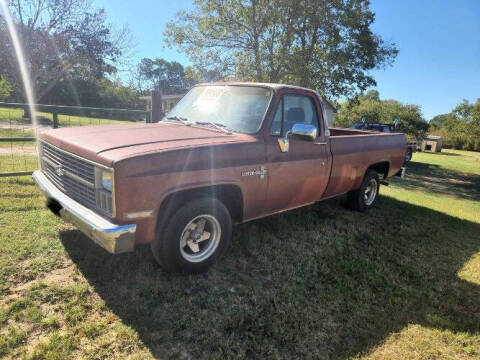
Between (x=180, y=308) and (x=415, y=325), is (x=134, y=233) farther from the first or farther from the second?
(x=415, y=325)

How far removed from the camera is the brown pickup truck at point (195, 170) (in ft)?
8.96

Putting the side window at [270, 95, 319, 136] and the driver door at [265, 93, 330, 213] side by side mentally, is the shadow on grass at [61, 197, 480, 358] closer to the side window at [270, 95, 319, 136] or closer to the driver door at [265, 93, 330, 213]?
the driver door at [265, 93, 330, 213]

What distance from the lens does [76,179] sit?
3.09 metres

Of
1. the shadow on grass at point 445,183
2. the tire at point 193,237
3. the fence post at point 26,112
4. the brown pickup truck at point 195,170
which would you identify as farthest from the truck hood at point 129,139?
the shadow on grass at point 445,183

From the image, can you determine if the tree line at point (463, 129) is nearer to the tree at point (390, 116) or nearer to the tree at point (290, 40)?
the tree at point (390, 116)

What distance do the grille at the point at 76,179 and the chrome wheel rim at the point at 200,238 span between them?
0.84 m

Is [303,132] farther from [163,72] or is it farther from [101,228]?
[163,72]

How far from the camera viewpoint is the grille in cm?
280

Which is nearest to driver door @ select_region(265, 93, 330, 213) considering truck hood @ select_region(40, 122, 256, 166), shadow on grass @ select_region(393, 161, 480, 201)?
truck hood @ select_region(40, 122, 256, 166)

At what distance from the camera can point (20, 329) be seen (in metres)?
2.51

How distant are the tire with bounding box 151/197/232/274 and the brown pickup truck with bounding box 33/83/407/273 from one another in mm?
10

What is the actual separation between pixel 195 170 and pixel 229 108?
129cm

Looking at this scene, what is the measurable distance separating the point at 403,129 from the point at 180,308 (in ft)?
116

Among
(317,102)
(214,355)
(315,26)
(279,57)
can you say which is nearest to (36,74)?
(279,57)
